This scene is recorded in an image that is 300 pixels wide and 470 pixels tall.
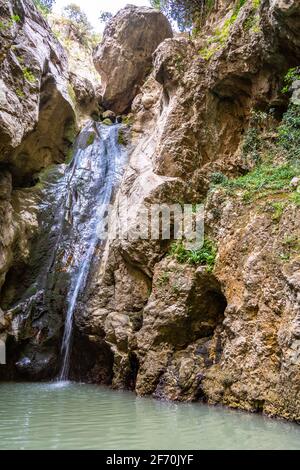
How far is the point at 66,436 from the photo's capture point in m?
5.61

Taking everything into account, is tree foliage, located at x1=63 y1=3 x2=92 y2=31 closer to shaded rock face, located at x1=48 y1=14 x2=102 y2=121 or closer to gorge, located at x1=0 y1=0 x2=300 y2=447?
shaded rock face, located at x1=48 y1=14 x2=102 y2=121

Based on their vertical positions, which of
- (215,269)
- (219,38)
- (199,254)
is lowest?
(215,269)

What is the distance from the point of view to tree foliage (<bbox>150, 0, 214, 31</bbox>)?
19.6 meters

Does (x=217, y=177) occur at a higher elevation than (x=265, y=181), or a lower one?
higher

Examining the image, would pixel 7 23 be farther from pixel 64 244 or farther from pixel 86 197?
pixel 64 244

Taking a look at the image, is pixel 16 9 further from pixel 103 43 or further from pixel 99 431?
pixel 99 431

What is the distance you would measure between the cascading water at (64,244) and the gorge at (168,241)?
2.1 inches

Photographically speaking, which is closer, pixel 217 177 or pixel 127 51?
pixel 217 177

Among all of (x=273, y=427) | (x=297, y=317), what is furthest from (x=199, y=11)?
(x=273, y=427)

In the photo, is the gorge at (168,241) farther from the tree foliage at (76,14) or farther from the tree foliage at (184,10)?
the tree foliage at (76,14)

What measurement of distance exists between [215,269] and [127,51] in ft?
60.1

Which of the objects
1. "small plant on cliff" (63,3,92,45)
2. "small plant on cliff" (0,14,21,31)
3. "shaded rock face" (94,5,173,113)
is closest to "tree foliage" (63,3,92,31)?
"small plant on cliff" (63,3,92,45)

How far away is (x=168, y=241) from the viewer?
11.7 meters

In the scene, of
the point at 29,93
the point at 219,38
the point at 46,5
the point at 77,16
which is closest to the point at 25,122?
the point at 29,93
